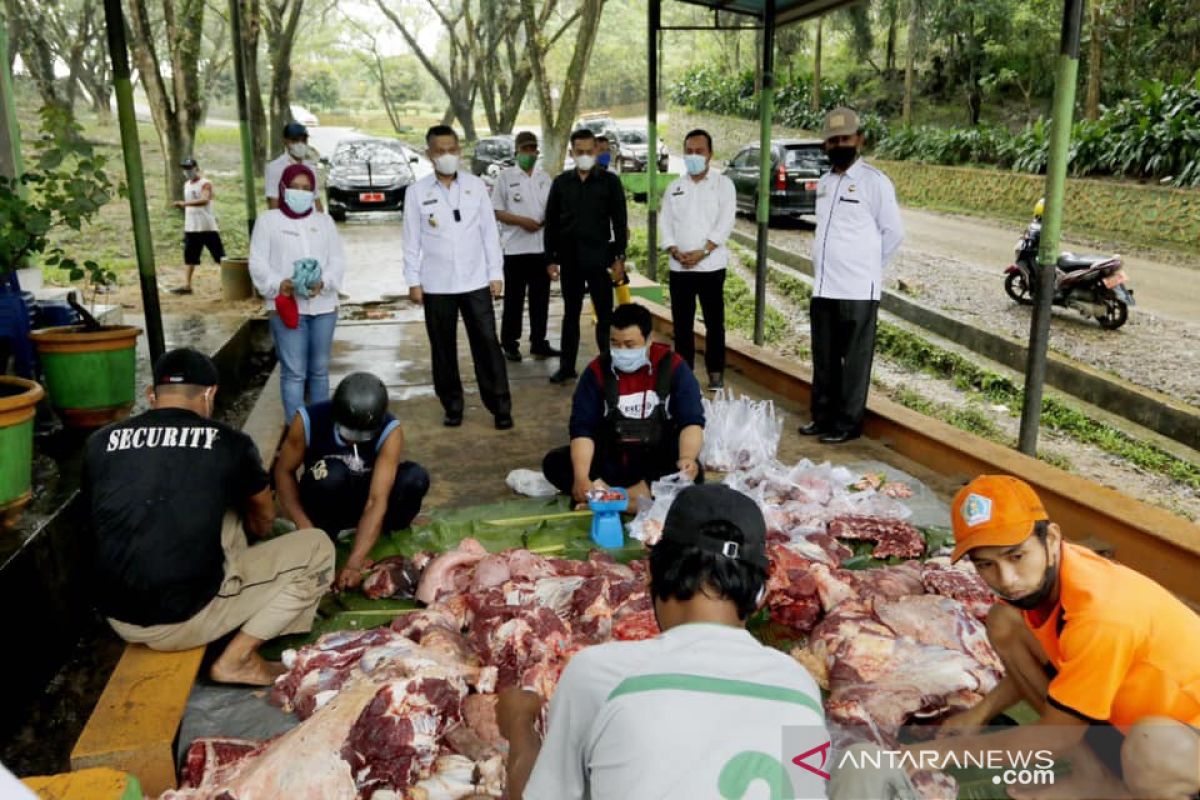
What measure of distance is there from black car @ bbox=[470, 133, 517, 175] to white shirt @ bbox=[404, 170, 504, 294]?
51.6 feet

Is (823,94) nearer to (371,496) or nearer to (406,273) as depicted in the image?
(406,273)

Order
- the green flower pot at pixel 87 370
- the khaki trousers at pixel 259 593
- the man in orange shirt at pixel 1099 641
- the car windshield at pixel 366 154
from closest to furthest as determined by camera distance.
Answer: the man in orange shirt at pixel 1099 641
the khaki trousers at pixel 259 593
the green flower pot at pixel 87 370
the car windshield at pixel 366 154

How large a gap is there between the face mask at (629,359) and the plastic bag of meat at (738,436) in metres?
0.94

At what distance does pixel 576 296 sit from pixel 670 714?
600cm

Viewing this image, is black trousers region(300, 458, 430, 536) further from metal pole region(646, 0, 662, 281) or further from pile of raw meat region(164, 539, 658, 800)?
metal pole region(646, 0, 662, 281)

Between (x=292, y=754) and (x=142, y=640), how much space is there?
0.99 m

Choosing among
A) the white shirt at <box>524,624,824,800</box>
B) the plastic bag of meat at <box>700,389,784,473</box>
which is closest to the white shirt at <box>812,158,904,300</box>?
the plastic bag of meat at <box>700,389,784,473</box>

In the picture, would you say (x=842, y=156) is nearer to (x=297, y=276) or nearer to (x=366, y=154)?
(x=297, y=276)

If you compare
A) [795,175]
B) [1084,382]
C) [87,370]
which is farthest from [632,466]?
[795,175]

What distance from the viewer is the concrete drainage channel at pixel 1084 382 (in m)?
8.00

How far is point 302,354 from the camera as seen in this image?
6.20 metres

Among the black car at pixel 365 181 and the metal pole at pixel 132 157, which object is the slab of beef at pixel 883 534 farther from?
the black car at pixel 365 181

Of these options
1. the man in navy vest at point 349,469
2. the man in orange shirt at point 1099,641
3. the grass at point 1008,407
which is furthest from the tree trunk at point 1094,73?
the man in orange shirt at point 1099,641

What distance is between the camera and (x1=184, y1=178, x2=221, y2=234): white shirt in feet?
37.9
